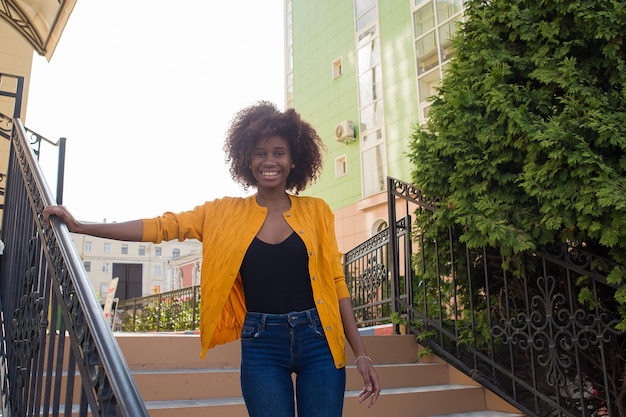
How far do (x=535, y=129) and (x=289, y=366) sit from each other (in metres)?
2.45

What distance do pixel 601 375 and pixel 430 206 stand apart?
171 cm

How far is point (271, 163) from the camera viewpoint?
2.21 m

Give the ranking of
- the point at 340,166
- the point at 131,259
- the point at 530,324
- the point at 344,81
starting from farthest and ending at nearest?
the point at 131,259
the point at 344,81
the point at 340,166
the point at 530,324

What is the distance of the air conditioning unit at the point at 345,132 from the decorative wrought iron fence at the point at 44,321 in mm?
14765

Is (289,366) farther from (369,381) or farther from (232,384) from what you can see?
(232,384)

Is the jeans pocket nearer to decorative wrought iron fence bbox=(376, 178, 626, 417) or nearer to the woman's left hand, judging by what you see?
the woman's left hand

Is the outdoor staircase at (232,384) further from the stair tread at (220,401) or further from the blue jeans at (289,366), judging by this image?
the blue jeans at (289,366)

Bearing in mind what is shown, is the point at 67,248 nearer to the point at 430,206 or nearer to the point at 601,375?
the point at 430,206

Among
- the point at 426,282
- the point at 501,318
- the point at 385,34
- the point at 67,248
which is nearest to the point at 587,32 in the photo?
the point at 501,318

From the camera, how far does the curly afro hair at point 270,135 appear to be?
2.29 meters

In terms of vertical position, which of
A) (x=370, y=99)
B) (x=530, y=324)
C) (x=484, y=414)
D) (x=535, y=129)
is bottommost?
(x=484, y=414)

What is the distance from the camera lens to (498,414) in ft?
13.3

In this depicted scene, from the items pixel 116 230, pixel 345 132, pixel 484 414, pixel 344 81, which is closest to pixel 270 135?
pixel 116 230

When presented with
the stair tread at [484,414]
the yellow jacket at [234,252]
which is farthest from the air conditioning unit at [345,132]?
the yellow jacket at [234,252]
